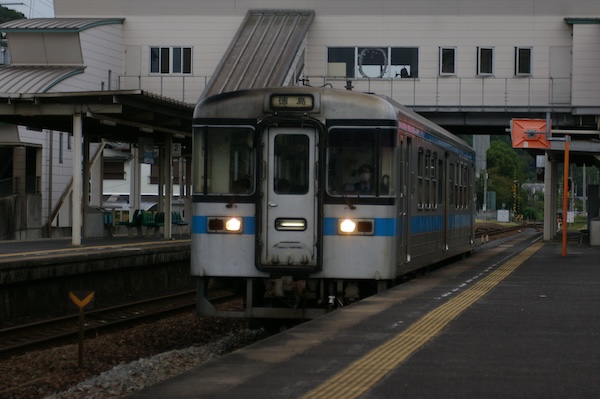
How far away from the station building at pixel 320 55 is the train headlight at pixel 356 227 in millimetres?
21594

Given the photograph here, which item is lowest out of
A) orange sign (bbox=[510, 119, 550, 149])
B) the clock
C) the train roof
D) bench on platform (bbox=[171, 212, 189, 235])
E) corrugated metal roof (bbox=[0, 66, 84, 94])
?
bench on platform (bbox=[171, 212, 189, 235])

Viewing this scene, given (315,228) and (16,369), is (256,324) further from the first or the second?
(16,369)

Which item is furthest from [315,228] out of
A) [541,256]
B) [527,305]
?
[541,256]

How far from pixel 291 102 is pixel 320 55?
25.2 m

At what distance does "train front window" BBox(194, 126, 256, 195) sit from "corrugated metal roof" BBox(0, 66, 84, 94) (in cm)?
2059

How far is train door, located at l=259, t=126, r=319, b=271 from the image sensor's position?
1198 cm

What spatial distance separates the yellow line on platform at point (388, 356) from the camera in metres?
6.69

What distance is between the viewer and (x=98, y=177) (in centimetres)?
3062

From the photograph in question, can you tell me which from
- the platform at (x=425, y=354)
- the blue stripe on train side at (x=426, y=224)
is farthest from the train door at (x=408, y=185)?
the platform at (x=425, y=354)

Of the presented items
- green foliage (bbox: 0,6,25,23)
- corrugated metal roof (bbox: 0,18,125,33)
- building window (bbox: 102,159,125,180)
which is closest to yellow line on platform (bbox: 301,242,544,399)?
corrugated metal roof (bbox: 0,18,125,33)

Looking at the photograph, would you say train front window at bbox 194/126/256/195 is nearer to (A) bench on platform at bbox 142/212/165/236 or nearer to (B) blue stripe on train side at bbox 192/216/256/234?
(B) blue stripe on train side at bbox 192/216/256/234

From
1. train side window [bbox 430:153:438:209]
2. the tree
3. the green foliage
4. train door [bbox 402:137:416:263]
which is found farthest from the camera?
the tree

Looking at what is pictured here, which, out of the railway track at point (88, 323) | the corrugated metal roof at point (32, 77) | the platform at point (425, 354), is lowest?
the railway track at point (88, 323)

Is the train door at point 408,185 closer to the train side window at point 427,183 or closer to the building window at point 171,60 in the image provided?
the train side window at point 427,183
